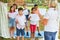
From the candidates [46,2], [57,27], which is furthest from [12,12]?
[57,27]

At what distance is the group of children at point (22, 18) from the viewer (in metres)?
1.50

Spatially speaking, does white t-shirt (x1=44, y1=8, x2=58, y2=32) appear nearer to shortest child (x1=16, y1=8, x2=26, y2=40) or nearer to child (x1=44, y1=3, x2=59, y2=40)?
child (x1=44, y1=3, x2=59, y2=40)

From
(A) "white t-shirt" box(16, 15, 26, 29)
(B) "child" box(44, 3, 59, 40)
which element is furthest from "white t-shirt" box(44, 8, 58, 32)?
(A) "white t-shirt" box(16, 15, 26, 29)

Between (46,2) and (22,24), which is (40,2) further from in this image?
(22,24)

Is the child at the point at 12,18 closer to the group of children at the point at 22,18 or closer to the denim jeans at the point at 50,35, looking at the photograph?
the group of children at the point at 22,18

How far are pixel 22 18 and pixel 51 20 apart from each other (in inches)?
11.1

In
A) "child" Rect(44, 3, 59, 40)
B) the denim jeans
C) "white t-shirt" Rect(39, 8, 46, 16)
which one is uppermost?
"white t-shirt" Rect(39, 8, 46, 16)

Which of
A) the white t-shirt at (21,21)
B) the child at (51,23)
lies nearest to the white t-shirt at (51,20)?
the child at (51,23)

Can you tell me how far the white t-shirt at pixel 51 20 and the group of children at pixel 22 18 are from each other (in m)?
0.09

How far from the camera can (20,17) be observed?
1514 mm

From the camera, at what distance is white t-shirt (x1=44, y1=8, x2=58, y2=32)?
4.84ft

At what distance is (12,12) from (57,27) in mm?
463

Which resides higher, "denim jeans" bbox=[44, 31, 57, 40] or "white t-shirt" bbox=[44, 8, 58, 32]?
"white t-shirt" bbox=[44, 8, 58, 32]

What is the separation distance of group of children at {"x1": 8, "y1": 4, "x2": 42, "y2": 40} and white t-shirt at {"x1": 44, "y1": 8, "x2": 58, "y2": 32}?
0.28 feet
